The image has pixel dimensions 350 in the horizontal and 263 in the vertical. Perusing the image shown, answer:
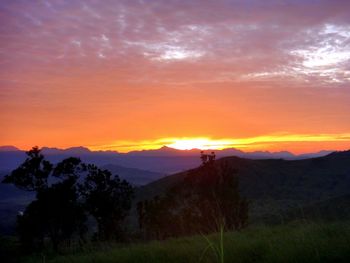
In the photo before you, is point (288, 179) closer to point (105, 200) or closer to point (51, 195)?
point (105, 200)

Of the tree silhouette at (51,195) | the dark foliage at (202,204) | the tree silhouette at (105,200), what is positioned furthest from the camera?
the tree silhouette at (105,200)

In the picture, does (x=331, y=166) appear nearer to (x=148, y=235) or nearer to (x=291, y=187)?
(x=291, y=187)

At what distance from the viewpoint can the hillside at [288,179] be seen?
11081cm

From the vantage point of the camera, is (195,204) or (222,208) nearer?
(222,208)

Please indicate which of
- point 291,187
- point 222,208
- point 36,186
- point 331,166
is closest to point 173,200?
point 222,208

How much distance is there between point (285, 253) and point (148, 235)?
34.5m

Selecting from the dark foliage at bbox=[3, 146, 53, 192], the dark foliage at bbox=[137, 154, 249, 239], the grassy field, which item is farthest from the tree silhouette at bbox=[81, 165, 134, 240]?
the grassy field

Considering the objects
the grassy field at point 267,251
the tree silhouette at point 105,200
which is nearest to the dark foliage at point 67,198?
the tree silhouette at point 105,200

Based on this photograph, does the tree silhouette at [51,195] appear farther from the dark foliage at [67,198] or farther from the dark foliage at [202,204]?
the dark foliage at [202,204]

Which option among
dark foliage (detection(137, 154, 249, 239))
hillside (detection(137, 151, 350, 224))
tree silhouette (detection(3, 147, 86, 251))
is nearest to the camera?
dark foliage (detection(137, 154, 249, 239))

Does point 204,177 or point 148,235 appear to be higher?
point 204,177

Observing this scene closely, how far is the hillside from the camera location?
111 meters

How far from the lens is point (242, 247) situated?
8852 mm

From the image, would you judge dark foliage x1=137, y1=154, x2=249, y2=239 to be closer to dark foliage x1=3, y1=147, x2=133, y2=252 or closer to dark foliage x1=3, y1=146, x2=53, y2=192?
dark foliage x1=3, y1=147, x2=133, y2=252
